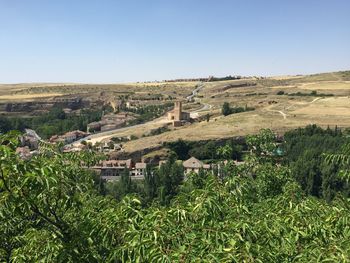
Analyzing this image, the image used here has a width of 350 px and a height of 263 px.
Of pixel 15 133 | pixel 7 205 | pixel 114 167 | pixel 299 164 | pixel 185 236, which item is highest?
pixel 15 133

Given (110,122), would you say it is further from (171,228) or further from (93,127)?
(171,228)

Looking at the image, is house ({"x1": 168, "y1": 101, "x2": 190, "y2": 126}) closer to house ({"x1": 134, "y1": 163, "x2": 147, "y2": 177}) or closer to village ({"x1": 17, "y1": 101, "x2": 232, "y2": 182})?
village ({"x1": 17, "y1": 101, "x2": 232, "y2": 182})

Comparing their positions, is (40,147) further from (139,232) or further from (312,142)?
(312,142)

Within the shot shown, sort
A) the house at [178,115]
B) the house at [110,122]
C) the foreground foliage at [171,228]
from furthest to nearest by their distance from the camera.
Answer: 1. the house at [110,122]
2. the house at [178,115]
3. the foreground foliage at [171,228]

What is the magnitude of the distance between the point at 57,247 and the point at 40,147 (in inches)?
270

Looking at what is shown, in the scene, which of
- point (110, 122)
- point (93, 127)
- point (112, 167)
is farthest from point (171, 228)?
point (110, 122)

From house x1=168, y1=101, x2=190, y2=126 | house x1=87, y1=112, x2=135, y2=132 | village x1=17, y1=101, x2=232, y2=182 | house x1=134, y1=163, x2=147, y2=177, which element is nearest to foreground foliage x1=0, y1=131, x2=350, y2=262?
village x1=17, y1=101, x2=232, y2=182

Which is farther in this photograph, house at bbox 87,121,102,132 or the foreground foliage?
house at bbox 87,121,102,132

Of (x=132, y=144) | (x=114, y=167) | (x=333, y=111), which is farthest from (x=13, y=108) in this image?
(x=333, y=111)

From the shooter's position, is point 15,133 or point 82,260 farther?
point 82,260

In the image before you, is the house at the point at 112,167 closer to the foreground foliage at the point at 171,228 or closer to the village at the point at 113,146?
the village at the point at 113,146

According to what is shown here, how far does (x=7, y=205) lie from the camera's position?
5.72 meters

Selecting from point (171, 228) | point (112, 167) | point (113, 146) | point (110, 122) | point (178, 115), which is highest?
point (171, 228)

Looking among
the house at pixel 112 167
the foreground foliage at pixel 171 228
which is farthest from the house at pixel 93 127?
the foreground foliage at pixel 171 228
